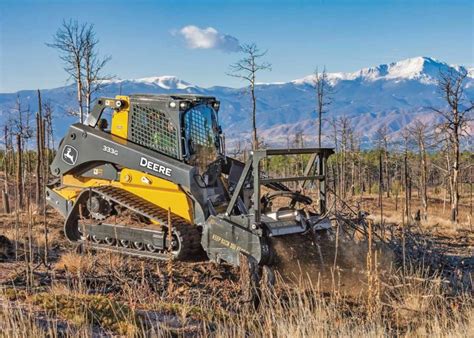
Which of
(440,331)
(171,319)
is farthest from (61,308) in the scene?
(440,331)

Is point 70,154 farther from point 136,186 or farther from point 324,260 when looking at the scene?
point 324,260

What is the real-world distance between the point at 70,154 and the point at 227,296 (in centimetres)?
473

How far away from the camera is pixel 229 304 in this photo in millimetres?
8219

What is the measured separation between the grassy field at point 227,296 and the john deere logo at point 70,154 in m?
1.69

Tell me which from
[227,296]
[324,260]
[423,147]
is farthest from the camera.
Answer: [423,147]

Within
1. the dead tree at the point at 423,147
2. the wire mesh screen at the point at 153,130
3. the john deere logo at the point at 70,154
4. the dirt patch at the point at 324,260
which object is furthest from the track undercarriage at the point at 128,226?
the dead tree at the point at 423,147

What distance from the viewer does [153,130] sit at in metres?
11.1

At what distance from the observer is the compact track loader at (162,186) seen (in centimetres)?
951

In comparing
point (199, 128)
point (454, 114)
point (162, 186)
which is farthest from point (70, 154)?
point (454, 114)

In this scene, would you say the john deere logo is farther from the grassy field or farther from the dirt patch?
the dirt patch

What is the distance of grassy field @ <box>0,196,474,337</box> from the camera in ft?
19.5

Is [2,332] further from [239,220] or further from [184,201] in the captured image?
[184,201]

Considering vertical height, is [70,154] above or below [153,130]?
below

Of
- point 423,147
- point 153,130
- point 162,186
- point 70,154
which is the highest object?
point 153,130
